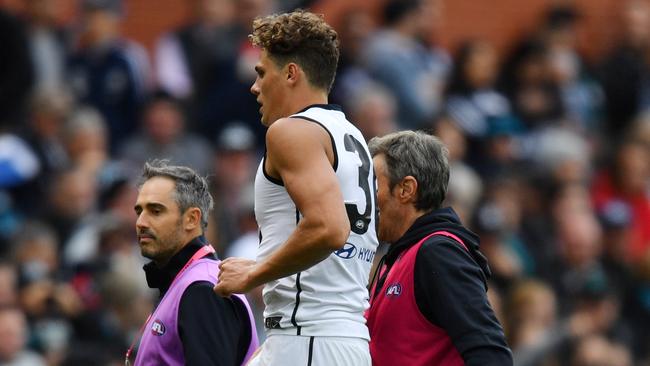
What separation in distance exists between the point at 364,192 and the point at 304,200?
381 mm

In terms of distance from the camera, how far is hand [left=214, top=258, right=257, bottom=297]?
5.38 metres

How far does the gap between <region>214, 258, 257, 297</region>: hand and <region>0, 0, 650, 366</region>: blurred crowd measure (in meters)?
4.05

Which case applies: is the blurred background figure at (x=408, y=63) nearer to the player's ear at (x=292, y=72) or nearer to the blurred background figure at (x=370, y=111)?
the blurred background figure at (x=370, y=111)

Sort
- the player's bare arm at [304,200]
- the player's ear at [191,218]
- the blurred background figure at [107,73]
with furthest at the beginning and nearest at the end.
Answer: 1. the blurred background figure at [107,73]
2. the player's ear at [191,218]
3. the player's bare arm at [304,200]

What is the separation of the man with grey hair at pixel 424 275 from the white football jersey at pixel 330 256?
12.0 inches

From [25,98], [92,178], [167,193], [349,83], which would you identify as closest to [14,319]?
[92,178]

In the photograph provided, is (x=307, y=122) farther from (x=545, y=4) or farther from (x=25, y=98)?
(x=545, y=4)

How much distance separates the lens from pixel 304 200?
5.25 meters

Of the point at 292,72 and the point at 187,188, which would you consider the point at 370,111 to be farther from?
the point at 292,72

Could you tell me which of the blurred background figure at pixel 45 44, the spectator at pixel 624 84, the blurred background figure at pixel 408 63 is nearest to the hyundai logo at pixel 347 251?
the blurred background figure at pixel 45 44

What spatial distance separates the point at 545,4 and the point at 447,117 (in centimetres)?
384

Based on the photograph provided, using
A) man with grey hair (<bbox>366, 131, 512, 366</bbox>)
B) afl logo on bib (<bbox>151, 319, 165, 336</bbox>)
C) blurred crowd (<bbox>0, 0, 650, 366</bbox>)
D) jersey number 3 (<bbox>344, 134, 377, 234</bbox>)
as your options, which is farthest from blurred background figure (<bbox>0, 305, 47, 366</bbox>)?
jersey number 3 (<bbox>344, 134, 377, 234</bbox>)

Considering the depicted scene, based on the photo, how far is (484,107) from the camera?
13898 mm

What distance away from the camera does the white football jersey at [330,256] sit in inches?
215
